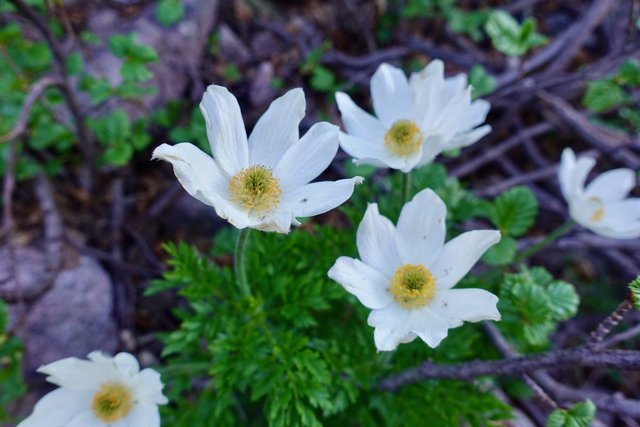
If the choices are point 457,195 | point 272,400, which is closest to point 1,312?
point 272,400

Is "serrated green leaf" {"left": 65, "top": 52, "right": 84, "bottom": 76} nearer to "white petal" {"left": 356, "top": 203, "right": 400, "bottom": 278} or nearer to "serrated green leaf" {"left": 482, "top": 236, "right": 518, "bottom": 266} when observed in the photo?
"white petal" {"left": 356, "top": 203, "right": 400, "bottom": 278}

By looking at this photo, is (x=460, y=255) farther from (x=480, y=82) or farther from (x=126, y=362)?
(x=480, y=82)

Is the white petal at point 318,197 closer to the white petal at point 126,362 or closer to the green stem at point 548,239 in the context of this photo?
the white petal at point 126,362

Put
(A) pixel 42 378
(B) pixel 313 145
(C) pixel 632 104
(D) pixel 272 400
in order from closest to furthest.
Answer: (B) pixel 313 145 → (D) pixel 272 400 → (A) pixel 42 378 → (C) pixel 632 104

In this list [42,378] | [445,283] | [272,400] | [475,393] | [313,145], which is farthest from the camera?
[42,378]

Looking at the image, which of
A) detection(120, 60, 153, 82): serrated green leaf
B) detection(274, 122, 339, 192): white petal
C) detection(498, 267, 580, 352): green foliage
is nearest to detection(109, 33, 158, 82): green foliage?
detection(120, 60, 153, 82): serrated green leaf

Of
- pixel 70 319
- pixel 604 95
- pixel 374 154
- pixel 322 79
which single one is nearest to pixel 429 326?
pixel 374 154

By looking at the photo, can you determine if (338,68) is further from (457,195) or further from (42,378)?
(42,378)
